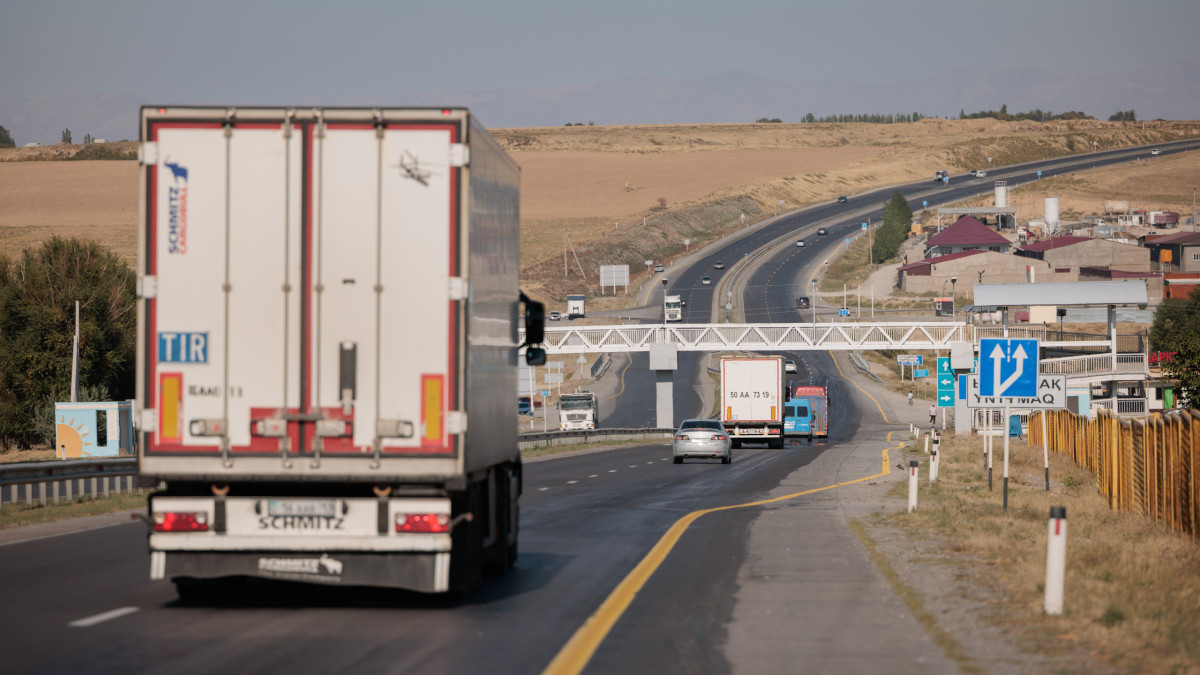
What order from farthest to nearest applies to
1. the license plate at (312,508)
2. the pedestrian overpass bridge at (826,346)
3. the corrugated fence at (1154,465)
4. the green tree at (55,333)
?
the pedestrian overpass bridge at (826,346)
the green tree at (55,333)
the corrugated fence at (1154,465)
the license plate at (312,508)

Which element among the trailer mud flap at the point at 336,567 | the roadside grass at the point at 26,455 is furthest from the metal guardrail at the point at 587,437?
the trailer mud flap at the point at 336,567

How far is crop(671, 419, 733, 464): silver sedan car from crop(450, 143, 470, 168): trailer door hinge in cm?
3307

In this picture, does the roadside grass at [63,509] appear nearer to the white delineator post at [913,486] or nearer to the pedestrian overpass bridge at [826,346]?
the white delineator post at [913,486]

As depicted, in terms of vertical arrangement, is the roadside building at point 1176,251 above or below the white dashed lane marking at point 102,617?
above

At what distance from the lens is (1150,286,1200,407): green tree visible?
55.8 metres

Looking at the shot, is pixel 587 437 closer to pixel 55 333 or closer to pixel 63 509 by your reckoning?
pixel 55 333

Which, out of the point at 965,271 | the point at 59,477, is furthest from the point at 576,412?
the point at 965,271

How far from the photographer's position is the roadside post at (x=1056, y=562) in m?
10.8

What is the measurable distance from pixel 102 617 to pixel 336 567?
6.74 ft

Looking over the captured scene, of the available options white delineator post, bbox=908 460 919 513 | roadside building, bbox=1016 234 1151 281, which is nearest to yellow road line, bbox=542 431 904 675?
white delineator post, bbox=908 460 919 513

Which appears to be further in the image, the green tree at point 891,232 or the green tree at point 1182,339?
the green tree at point 891,232

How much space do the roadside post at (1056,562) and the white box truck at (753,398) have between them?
135 ft

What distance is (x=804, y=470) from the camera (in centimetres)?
3938

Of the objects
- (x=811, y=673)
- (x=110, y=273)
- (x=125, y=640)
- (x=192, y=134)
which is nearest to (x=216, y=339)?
(x=192, y=134)
